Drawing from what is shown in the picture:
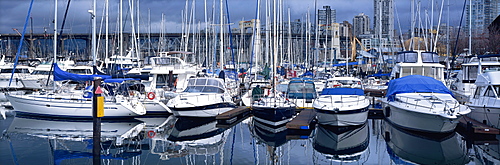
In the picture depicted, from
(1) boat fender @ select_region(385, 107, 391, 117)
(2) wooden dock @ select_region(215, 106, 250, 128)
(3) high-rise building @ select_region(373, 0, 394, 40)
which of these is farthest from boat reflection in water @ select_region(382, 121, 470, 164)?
(3) high-rise building @ select_region(373, 0, 394, 40)

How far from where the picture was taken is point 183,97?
25547 mm

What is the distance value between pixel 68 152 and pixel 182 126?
7.53m

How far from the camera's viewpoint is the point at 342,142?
19984 millimetres

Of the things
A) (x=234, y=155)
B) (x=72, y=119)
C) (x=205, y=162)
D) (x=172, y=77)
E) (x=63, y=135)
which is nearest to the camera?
(x=205, y=162)

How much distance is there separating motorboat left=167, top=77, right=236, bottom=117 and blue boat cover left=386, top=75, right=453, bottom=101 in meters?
9.29

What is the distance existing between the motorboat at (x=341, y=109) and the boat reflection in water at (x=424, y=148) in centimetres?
165

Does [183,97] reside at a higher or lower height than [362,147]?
higher

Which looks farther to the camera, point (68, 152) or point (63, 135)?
point (63, 135)

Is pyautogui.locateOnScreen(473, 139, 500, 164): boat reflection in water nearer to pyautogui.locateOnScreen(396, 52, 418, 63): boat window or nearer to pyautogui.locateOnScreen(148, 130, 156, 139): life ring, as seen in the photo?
pyautogui.locateOnScreen(396, 52, 418, 63): boat window

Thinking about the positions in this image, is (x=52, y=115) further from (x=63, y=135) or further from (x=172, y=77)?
(x=172, y=77)

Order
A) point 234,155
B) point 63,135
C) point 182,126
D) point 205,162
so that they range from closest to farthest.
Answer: point 205,162
point 234,155
point 63,135
point 182,126

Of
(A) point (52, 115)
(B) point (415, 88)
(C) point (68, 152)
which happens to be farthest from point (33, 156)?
(B) point (415, 88)

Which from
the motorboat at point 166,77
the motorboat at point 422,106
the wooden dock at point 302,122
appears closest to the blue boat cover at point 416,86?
the motorboat at point 422,106

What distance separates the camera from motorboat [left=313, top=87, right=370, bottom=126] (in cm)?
2150
